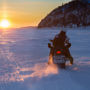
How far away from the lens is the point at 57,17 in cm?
9225

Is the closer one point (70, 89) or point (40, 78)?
point (70, 89)

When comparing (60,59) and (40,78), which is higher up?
(60,59)

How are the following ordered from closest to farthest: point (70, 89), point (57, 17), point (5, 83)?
point (70, 89) → point (5, 83) → point (57, 17)

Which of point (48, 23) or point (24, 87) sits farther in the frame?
point (48, 23)

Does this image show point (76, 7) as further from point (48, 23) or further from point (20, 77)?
point (20, 77)

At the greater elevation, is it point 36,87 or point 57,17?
point 57,17

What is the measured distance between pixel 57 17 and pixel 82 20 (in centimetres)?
1625

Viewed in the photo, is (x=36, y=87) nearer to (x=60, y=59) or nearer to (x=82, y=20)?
(x=60, y=59)

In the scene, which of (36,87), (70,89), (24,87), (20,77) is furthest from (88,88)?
(20,77)

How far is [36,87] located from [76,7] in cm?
9286

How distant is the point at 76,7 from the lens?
9275 cm

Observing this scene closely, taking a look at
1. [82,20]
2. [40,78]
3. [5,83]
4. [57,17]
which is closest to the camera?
[5,83]

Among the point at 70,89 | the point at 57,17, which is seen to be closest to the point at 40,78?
the point at 70,89

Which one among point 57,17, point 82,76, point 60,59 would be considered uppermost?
point 57,17
